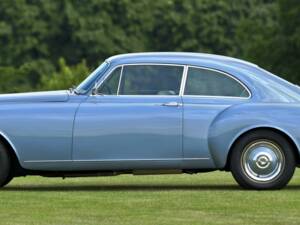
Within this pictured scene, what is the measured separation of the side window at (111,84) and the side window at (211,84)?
2.38 feet

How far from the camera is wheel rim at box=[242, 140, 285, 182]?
1399 cm

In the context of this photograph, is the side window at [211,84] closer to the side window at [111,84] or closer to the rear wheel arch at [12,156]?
the side window at [111,84]

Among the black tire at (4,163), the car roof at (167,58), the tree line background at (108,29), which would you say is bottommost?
the tree line background at (108,29)

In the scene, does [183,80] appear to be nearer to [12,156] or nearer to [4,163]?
[12,156]

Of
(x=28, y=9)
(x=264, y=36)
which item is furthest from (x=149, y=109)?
(x=28, y=9)

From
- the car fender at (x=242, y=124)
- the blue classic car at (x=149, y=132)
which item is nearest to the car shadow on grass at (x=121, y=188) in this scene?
the blue classic car at (x=149, y=132)

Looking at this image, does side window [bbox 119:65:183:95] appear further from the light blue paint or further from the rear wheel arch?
the rear wheel arch

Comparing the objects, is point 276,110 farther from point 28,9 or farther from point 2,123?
point 28,9

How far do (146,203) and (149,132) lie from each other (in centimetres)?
156

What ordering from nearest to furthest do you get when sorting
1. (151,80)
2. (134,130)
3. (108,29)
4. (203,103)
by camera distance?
(134,130) → (203,103) → (151,80) → (108,29)

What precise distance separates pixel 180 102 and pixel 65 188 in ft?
5.57

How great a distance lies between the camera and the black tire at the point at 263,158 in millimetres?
13969

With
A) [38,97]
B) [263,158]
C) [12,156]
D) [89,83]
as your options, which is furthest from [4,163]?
[263,158]

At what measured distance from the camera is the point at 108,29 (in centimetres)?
8769
